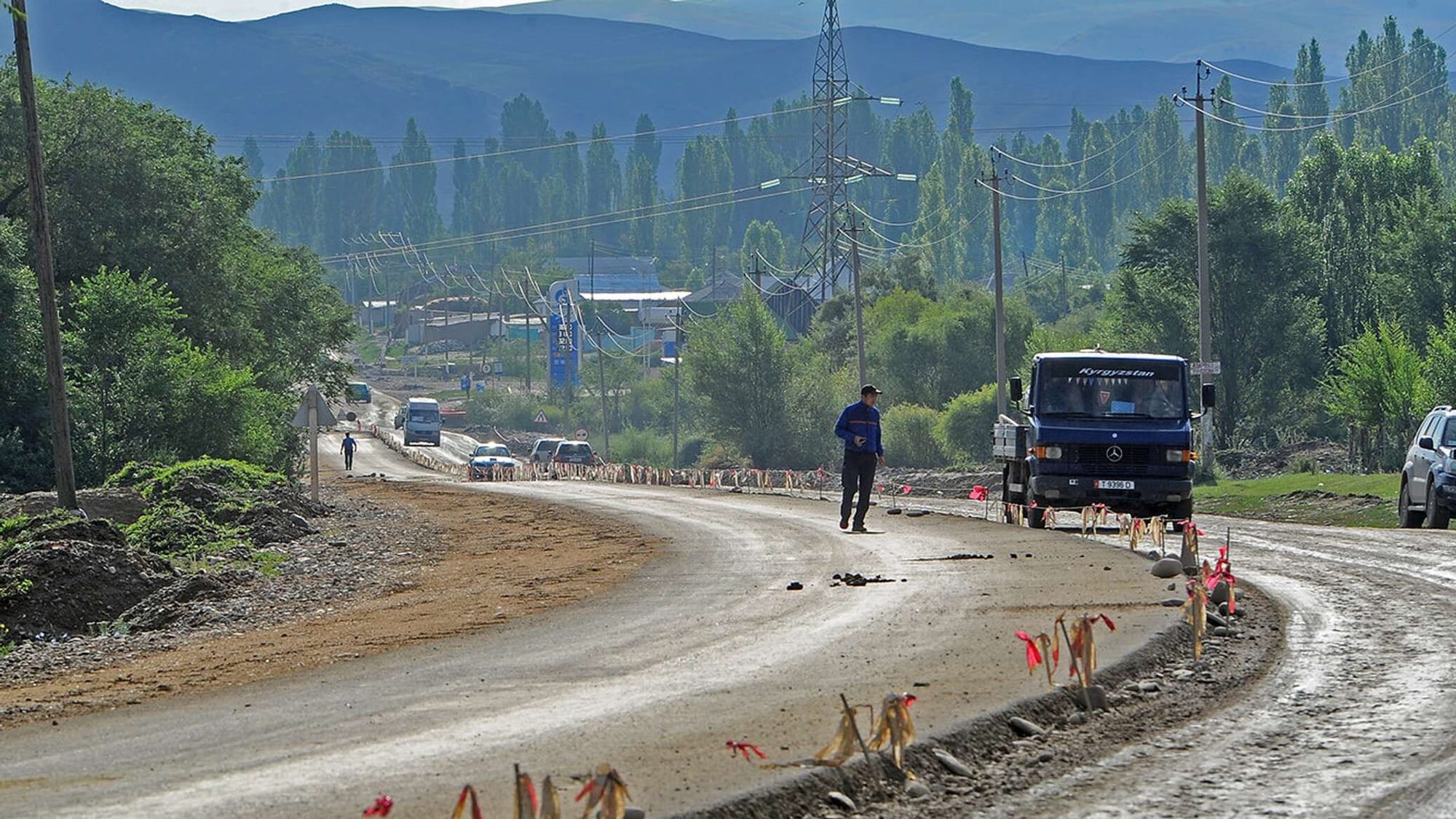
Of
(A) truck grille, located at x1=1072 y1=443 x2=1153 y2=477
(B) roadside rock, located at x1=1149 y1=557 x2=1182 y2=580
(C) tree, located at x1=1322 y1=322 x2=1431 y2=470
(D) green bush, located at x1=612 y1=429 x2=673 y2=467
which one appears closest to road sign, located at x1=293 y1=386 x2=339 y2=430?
(A) truck grille, located at x1=1072 y1=443 x2=1153 y2=477

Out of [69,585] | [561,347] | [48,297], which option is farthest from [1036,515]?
[561,347]

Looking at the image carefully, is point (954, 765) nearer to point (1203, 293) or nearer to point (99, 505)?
point (99, 505)

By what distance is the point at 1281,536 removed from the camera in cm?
2553

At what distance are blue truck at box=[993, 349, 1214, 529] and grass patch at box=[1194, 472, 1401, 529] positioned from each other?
7497 millimetres

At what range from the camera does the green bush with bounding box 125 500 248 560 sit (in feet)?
85.3

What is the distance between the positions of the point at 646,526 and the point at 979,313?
72526 millimetres

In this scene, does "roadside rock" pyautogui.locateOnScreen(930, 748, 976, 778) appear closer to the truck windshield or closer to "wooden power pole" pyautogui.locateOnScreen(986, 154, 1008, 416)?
the truck windshield

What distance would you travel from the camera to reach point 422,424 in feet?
382

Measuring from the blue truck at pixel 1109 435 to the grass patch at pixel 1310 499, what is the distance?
7497mm

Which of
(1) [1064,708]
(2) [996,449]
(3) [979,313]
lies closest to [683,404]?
(3) [979,313]

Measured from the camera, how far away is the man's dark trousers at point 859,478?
83.3 ft

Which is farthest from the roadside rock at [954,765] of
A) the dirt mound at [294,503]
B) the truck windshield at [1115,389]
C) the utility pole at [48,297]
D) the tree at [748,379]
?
the tree at [748,379]

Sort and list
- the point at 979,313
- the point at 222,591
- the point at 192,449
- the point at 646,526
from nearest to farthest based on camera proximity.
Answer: the point at 222,591 → the point at 646,526 → the point at 192,449 → the point at 979,313

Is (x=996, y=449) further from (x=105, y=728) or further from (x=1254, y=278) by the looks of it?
(x=1254, y=278)
